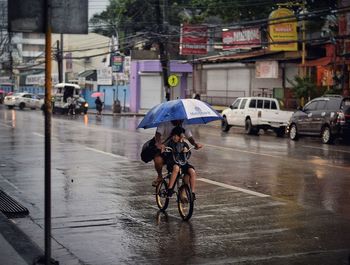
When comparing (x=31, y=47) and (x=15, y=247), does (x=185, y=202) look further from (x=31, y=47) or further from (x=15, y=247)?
(x=31, y=47)

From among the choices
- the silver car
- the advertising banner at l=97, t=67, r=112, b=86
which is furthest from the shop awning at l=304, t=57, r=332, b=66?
the silver car

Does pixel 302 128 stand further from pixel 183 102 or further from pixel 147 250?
pixel 147 250

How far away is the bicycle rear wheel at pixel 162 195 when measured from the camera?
9.34 metres

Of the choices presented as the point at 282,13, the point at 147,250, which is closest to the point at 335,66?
the point at 282,13

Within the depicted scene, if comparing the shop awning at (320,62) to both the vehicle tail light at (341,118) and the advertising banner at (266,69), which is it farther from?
the vehicle tail light at (341,118)

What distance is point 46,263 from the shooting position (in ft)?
20.1

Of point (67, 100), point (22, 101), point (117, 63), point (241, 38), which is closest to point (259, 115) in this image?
point (241, 38)

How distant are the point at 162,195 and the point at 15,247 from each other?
2726 millimetres

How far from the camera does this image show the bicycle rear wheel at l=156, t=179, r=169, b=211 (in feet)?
30.6

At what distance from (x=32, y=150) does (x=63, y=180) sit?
21.3 ft

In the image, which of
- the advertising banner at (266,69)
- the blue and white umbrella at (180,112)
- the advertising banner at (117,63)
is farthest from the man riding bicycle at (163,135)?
the advertising banner at (117,63)

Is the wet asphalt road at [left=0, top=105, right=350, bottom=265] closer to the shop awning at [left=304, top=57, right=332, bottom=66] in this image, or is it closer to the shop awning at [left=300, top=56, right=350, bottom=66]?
the shop awning at [left=300, top=56, right=350, bottom=66]

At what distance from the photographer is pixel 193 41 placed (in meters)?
41.0

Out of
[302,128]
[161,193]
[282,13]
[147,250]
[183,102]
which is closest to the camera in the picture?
[147,250]
